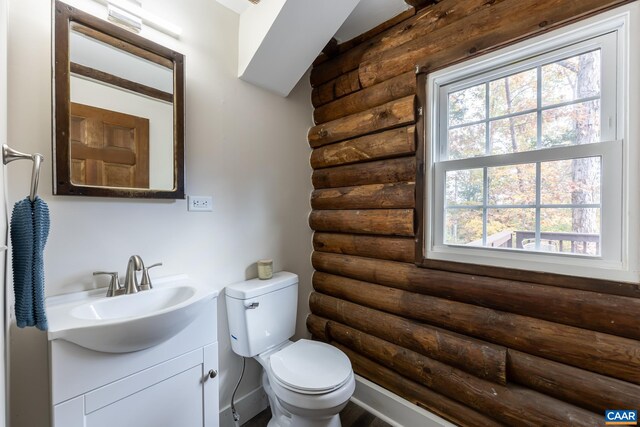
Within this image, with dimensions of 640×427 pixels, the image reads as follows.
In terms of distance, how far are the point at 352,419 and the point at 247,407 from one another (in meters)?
0.70

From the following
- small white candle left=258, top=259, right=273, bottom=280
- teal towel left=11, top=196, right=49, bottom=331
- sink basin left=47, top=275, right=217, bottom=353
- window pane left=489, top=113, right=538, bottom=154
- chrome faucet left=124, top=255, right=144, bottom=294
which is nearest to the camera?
teal towel left=11, top=196, right=49, bottom=331

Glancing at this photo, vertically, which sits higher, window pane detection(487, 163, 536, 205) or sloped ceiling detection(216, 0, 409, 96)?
sloped ceiling detection(216, 0, 409, 96)

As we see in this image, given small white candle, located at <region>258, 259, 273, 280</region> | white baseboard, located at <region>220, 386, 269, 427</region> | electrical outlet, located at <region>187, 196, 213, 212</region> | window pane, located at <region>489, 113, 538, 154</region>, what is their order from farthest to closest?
small white candle, located at <region>258, 259, 273, 280</region> → white baseboard, located at <region>220, 386, 269, 427</region> → electrical outlet, located at <region>187, 196, 213, 212</region> → window pane, located at <region>489, 113, 538, 154</region>

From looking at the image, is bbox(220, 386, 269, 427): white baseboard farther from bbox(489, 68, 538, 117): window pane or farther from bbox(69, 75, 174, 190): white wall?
bbox(489, 68, 538, 117): window pane

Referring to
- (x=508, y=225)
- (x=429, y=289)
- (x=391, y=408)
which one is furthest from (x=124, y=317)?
(x=508, y=225)

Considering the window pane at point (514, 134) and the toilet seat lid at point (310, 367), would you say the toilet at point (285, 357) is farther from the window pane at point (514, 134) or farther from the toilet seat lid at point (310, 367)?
the window pane at point (514, 134)

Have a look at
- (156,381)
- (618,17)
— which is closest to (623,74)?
(618,17)

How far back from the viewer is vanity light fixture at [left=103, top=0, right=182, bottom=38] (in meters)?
1.29

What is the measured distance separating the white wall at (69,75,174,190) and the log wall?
1115mm

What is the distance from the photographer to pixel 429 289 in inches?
64.2

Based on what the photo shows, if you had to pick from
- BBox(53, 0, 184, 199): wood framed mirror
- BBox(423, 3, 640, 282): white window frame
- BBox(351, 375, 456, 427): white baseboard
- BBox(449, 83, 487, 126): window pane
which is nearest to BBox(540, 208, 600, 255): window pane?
BBox(423, 3, 640, 282): white window frame

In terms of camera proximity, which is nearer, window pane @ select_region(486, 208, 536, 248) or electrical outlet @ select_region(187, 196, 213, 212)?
window pane @ select_region(486, 208, 536, 248)

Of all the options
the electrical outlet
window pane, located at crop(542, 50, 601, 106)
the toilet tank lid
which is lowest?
the toilet tank lid

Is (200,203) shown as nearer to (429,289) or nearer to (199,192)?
(199,192)
